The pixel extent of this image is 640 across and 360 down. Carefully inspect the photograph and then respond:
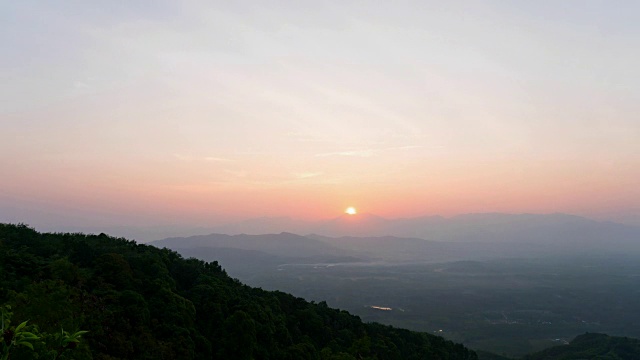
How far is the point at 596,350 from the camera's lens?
119m

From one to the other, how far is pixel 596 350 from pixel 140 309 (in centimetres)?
13493

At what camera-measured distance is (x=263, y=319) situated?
49781mm

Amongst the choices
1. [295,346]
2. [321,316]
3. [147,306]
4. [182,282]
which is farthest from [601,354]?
[147,306]

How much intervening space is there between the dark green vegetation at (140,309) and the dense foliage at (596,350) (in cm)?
8462

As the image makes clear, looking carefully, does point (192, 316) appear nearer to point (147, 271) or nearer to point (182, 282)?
point (147, 271)

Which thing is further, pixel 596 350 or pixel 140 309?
pixel 596 350

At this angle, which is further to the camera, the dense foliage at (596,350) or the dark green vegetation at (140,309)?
the dense foliage at (596,350)

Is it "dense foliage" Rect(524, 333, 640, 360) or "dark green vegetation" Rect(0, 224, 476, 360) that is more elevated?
"dark green vegetation" Rect(0, 224, 476, 360)

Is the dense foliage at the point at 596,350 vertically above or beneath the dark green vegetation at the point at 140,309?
beneath

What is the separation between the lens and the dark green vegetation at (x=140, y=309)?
2978cm

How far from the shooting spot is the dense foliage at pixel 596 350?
11450 centimetres

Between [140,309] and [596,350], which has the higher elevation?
[140,309]

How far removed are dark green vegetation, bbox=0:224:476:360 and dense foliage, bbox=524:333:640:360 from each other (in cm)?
8462

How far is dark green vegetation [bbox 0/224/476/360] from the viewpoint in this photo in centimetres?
2978
